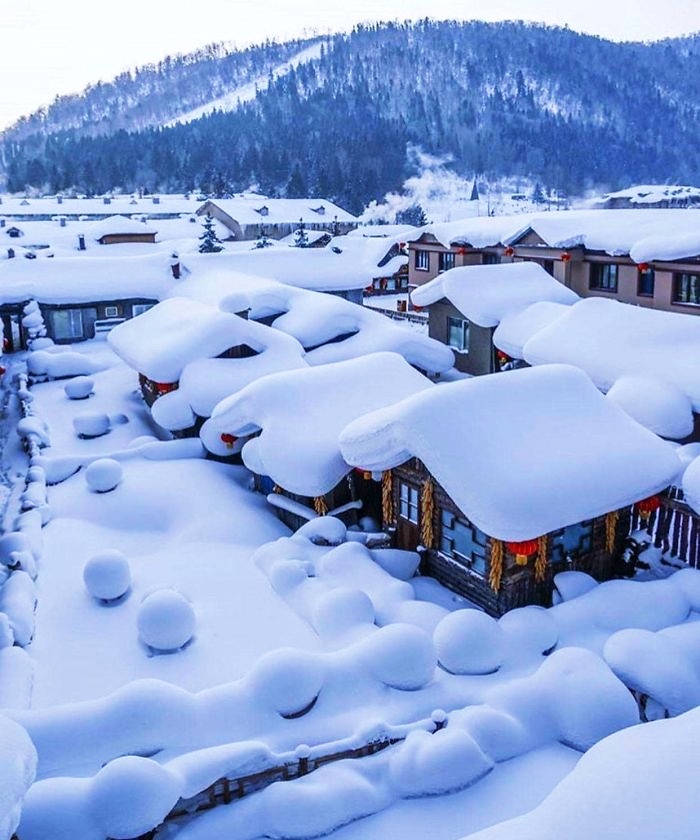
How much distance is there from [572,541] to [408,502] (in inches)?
132

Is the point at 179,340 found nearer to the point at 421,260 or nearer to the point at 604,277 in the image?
the point at 604,277

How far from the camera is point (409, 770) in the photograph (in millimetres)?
9016

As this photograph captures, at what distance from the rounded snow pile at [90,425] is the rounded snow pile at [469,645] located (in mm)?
16711

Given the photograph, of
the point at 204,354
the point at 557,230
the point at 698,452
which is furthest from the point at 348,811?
the point at 557,230

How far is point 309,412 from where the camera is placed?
1783cm

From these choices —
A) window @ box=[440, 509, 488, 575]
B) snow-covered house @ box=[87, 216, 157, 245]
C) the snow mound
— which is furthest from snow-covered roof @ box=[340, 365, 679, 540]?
snow-covered house @ box=[87, 216, 157, 245]

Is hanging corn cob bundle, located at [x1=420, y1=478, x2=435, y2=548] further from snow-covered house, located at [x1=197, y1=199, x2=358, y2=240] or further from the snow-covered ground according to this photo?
snow-covered house, located at [x1=197, y1=199, x2=358, y2=240]

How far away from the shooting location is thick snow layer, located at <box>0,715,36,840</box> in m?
5.96

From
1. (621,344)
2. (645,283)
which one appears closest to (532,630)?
(621,344)

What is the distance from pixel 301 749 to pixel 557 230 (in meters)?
25.3

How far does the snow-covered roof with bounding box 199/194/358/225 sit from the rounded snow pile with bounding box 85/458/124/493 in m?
56.8

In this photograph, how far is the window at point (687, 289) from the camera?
24.7 metres

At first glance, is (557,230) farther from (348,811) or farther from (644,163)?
(644,163)

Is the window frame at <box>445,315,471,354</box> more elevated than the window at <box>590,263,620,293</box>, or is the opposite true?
the window at <box>590,263,620,293</box>
